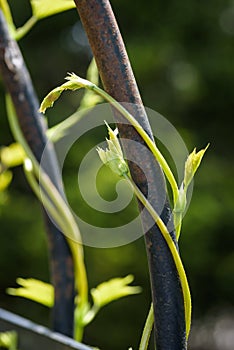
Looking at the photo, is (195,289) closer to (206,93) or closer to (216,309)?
(216,309)

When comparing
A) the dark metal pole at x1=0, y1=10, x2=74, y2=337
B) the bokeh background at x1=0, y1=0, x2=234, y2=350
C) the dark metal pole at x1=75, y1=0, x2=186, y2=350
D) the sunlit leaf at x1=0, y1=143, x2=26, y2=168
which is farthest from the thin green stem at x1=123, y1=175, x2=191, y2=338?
the bokeh background at x1=0, y1=0, x2=234, y2=350

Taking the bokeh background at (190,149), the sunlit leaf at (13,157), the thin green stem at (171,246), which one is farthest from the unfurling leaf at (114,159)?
the bokeh background at (190,149)

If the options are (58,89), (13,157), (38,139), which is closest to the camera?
(58,89)

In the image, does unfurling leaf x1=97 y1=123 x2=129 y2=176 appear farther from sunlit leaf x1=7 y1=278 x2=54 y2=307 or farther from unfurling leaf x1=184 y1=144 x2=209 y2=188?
sunlit leaf x1=7 y1=278 x2=54 y2=307

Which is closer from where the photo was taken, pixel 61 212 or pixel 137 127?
pixel 137 127

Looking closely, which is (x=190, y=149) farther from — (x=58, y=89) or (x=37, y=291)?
Answer: (x=58, y=89)

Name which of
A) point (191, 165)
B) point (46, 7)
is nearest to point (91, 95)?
point (46, 7)
